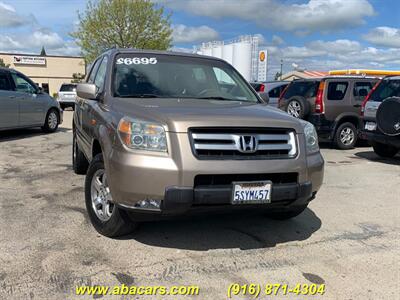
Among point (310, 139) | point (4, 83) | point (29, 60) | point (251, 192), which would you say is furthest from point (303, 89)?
point (29, 60)

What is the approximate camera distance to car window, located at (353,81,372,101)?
33.9 feet

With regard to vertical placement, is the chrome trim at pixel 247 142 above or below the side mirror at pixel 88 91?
below

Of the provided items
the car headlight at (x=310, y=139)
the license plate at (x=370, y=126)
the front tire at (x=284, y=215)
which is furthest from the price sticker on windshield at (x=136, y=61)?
the license plate at (x=370, y=126)

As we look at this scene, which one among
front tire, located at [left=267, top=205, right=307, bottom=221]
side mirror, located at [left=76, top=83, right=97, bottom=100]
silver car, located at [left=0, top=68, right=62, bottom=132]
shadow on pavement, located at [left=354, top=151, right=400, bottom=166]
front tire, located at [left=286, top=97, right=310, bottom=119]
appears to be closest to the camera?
side mirror, located at [left=76, top=83, right=97, bottom=100]

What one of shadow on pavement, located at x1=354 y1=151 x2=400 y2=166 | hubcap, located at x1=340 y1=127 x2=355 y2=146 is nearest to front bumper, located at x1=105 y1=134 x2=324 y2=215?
shadow on pavement, located at x1=354 y1=151 x2=400 y2=166

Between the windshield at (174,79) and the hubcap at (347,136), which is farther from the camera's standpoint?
the hubcap at (347,136)

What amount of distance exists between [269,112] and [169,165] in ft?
3.92

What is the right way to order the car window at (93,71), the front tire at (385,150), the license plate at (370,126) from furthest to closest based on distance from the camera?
the front tire at (385,150) < the license plate at (370,126) < the car window at (93,71)

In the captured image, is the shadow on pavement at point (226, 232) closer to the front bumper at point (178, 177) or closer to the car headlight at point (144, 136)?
the front bumper at point (178, 177)

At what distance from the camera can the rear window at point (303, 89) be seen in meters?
10.2

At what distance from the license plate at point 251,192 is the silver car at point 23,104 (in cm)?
846

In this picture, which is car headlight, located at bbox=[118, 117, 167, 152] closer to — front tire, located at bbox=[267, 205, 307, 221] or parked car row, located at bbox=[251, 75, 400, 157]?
front tire, located at bbox=[267, 205, 307, 221]

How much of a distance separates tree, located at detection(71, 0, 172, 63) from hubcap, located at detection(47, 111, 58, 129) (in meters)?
20.2

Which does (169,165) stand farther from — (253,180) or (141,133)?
(253,180)
